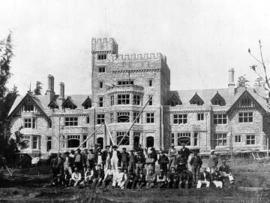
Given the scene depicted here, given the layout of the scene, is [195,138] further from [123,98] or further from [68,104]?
[68,104]

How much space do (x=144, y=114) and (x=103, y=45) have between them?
963cm

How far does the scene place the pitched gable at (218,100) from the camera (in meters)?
51.9

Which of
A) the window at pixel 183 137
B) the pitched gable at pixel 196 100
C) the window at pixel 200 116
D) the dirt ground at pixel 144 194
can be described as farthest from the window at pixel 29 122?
the dirt ground at pixel 144 194

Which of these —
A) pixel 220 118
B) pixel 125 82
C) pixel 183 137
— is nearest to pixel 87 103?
pixel 125 82

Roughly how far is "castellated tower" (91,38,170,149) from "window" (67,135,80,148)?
3.36 m

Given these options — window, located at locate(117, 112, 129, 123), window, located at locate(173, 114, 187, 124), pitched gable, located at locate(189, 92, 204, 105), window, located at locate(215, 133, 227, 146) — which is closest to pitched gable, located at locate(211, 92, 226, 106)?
pitched gable, located at locate(189, 92, 204, 105)

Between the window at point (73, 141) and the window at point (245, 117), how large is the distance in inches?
722

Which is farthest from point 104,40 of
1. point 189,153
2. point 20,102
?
point 189,153

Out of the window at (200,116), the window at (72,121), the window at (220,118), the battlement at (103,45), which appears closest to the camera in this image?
the window at (200,116)

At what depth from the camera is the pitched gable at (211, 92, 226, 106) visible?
51.9 meters

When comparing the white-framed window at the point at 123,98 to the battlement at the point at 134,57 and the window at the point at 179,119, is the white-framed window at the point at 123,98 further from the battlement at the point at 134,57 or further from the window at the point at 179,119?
the window at the point at 179,119

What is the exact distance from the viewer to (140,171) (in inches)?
781

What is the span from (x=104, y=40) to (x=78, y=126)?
10378 millimetres

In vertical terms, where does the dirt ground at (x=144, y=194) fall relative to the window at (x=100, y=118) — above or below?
below
